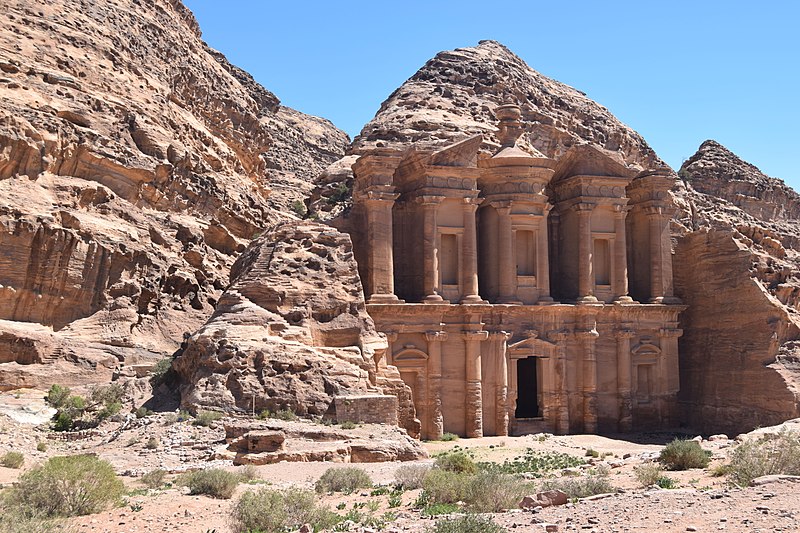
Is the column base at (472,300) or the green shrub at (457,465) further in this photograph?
the column base at (472,300)

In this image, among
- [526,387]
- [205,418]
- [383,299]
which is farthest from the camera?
[526,387]

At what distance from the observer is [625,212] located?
34.8m

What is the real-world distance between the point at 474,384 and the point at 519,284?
496cm

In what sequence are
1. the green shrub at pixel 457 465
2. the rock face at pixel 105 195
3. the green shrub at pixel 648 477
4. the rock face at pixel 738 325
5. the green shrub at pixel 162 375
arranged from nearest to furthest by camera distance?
the green shrub at pixel 648 477 < the green shrub at pixel 457 465 < the green shrub at pixel 162 375 < the rock face at pixel 105 195 < the rock face at pixel 738 325

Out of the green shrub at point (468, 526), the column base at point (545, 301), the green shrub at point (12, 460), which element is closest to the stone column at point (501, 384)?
the column base at point (545, 301)

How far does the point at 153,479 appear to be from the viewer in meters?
13.6

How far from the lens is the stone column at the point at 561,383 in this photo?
3203 centimetres

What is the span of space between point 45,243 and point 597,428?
2250cm

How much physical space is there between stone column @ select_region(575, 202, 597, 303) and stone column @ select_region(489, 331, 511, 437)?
438 centimetres

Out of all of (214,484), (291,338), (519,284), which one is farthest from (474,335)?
(214,484)

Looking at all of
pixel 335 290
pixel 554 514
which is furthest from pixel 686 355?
pixel 554 514

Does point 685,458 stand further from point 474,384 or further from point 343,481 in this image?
point 474,384

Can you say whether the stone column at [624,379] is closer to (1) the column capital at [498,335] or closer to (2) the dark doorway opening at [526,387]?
(2) the dark doorway opening at [526,387]

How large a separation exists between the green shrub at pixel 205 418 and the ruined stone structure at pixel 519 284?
1075 centimetres
